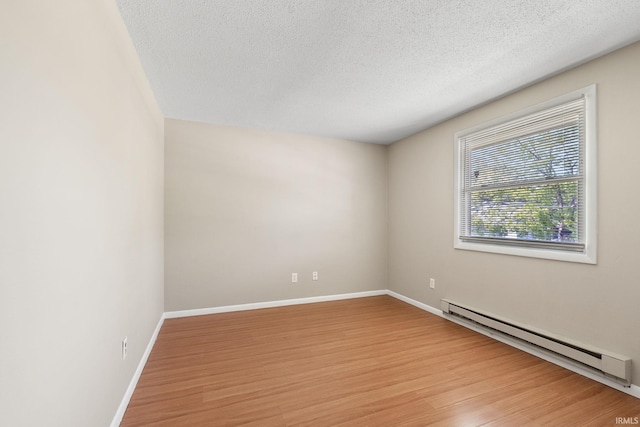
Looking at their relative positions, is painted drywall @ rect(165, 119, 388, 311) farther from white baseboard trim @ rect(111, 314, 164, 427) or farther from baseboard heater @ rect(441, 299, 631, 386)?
baseboard heater @ rect(441, 299, 631, 386)

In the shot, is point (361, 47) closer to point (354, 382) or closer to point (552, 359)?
point (354, 382)

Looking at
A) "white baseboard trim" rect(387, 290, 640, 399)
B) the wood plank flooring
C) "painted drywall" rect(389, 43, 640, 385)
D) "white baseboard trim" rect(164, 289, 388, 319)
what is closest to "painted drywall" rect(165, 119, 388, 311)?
"white baseboard trim" rect(164, 289, 388, 319)

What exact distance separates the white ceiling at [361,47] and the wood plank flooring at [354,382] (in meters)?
2.43

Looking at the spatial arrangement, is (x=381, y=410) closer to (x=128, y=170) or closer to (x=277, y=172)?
(x=128, y=170)

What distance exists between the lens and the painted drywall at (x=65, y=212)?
29.0 inches

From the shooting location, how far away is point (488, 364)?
2.19 meters

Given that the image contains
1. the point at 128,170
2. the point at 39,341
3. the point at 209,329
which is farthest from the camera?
the point at 209,329

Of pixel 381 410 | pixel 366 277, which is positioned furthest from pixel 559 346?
pixel 366 277

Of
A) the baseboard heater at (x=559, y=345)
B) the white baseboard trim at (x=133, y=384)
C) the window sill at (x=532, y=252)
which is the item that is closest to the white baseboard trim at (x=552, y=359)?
the baseboard heater at (x=559, y=345)

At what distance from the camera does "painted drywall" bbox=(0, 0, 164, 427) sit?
735 millimetres

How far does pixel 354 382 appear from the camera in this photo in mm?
1934

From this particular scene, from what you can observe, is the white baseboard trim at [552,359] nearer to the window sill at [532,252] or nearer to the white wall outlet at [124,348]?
the window sill at [532,252]

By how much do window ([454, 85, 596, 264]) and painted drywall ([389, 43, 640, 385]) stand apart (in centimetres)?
8

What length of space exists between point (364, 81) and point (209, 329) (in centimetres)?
296
